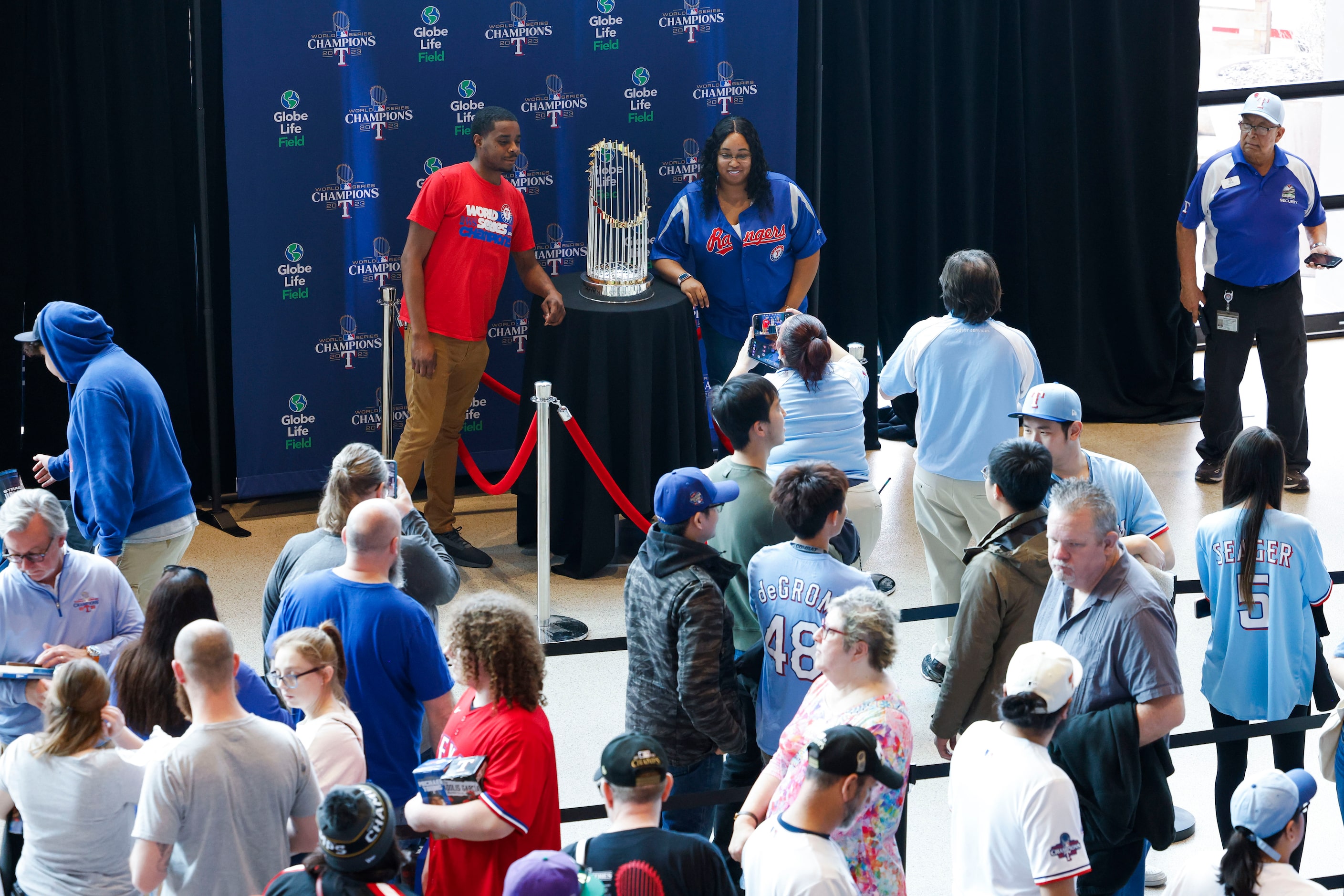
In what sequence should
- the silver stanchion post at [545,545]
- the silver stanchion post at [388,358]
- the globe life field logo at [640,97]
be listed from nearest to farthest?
the silver stanchion post at [545,545], the silver stanchion post at [388,358], the globe life field logo at [640,97]

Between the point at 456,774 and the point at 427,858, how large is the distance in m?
0.31

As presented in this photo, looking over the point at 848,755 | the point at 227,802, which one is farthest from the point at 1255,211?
the point at 227,802

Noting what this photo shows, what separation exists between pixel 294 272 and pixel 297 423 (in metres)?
0.73

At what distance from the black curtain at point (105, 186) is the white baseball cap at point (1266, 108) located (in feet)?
16.1

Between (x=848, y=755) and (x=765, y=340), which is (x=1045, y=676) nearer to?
(x=848, y=755)

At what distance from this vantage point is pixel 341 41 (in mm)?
6676

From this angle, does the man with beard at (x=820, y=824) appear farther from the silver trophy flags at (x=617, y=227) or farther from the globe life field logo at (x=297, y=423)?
the globe life field logo at (x=297, y=423)

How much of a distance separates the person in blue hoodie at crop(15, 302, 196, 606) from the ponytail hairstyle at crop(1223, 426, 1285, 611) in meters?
3.15

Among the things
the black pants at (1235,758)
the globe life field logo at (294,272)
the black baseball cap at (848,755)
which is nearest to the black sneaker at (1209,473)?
the black pants at (1235,758)

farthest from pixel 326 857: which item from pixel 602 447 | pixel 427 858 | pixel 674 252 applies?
pixel 674 252

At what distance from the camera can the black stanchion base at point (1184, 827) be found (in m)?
4.29

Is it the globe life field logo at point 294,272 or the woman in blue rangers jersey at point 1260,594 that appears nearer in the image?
the woman in blue rangers jersey at point 1260,594

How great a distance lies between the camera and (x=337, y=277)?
6.90 meters

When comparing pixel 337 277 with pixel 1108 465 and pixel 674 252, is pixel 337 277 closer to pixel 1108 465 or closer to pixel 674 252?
pixel 674 252
